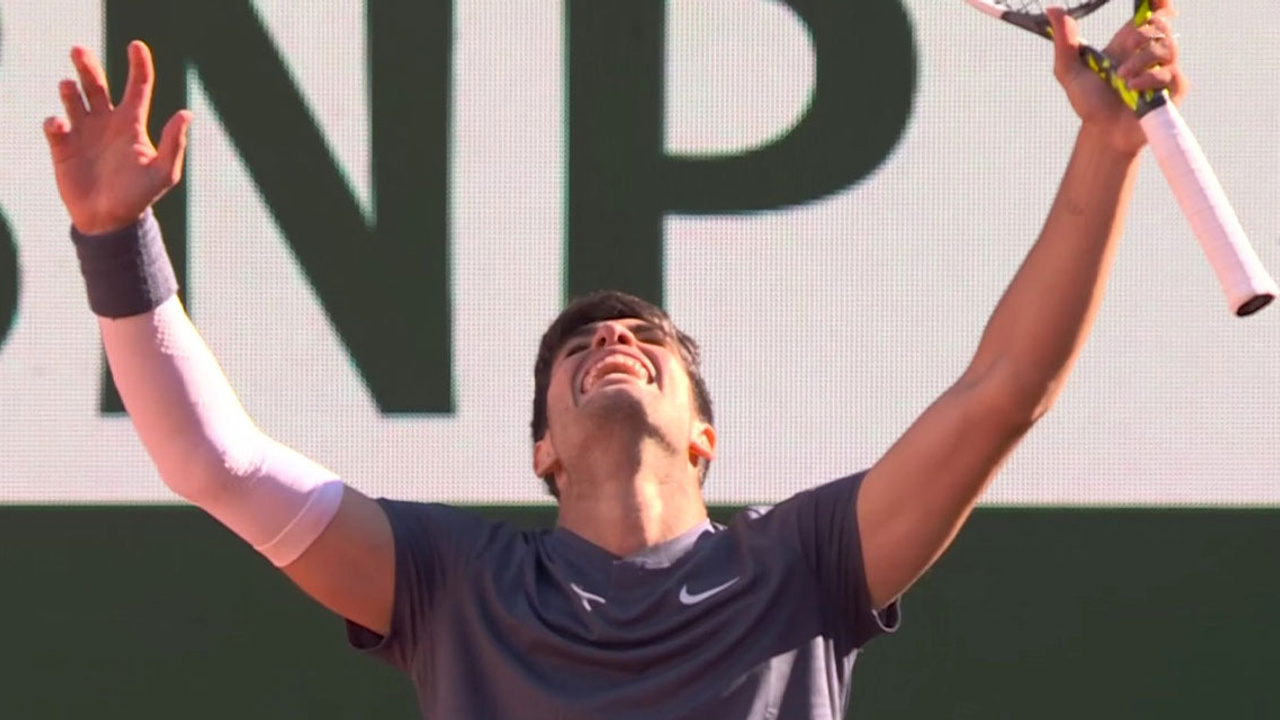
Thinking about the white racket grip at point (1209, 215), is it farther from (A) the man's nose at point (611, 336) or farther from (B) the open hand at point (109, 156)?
(B) the open hand at point (109, 156)

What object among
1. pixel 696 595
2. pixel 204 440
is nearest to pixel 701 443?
pixel 696 595

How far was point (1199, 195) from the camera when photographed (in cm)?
203

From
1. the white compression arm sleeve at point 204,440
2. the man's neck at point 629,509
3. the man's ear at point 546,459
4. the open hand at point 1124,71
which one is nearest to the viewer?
the open hand at point 1124,71

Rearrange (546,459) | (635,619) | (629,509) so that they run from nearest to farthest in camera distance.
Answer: (635,619) → (629,509) → (546,459)

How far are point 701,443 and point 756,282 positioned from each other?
0.70 m

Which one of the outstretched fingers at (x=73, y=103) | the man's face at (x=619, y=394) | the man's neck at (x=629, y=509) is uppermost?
the outstretched fingers at (x=73, y=103)

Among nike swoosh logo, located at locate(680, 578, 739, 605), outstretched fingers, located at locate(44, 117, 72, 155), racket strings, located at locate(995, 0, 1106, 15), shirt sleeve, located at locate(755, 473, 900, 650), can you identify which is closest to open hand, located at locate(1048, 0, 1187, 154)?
racket strings, located at locate(995, 0, 1106, 15)

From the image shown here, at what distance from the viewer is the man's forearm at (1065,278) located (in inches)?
85.9

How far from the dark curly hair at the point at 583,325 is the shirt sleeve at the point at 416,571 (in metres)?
0.21

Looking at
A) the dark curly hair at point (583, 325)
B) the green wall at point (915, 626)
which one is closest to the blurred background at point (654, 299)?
the green wall at point (915, 626)

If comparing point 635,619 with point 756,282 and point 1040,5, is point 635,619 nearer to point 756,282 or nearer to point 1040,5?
point 1040,5

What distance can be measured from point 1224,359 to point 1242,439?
0.37ft

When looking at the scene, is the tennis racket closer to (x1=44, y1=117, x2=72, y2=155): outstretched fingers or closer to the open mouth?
the open mouth

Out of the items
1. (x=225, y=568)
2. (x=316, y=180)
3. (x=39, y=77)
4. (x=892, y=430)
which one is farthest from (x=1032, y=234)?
(x=39, y=77)
